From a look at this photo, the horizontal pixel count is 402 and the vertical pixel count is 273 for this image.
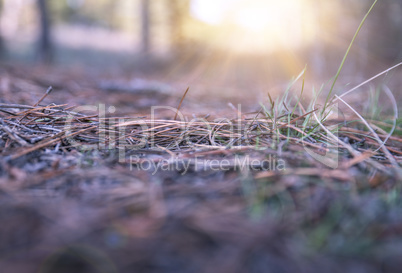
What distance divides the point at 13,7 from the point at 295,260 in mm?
16769

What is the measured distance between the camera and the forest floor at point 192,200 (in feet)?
1.55

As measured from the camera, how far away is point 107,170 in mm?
759

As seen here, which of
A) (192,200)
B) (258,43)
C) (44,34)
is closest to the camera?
(192,200)

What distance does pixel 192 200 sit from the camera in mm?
625

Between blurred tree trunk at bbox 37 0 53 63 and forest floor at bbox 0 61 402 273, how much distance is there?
5745 mm

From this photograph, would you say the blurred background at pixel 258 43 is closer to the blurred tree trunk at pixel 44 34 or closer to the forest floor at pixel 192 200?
the blurred tree trunk at pixel 44 34

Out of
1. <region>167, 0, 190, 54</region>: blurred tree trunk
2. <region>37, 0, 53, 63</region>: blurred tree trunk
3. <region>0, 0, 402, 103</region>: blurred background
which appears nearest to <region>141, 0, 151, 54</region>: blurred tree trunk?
<region>0, 0, 402, 103</region>: blurred background

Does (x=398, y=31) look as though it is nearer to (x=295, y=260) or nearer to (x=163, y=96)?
(x=163, y=96)

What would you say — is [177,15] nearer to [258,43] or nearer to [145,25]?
[145,25]

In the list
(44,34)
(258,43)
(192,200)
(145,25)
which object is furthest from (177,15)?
(192,200)

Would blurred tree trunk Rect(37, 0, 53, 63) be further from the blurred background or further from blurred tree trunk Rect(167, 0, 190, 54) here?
blurred tree trunk Rect(167, 0, 190, 54)

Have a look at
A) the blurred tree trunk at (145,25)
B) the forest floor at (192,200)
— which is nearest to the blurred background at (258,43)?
the blurred tree trunk at (145,25)

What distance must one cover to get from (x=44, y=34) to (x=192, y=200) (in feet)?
22.2

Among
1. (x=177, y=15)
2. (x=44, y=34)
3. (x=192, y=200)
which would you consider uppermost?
(x=177, y=15)
